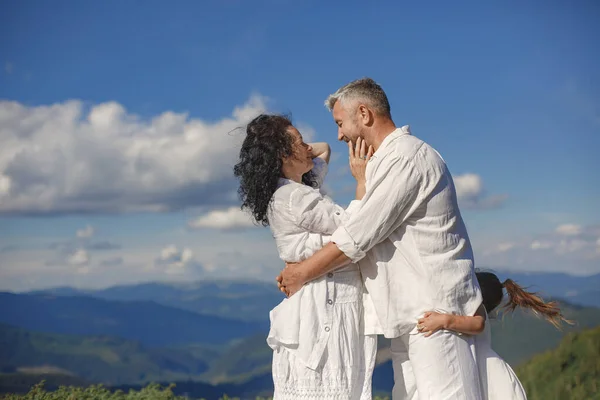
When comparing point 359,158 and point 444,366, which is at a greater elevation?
point 359,158

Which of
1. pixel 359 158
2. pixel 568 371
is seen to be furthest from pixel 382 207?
pixel 568 371

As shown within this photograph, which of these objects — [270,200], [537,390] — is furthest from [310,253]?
[537,390]

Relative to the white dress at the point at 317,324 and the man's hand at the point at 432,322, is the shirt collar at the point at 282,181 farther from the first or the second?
the man's hand at the point at 432,322

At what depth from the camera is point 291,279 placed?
3219 mm

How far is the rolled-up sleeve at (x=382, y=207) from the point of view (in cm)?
299

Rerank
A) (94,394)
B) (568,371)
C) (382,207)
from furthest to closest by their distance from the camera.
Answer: (568,371) < (94,394) < (382,207)

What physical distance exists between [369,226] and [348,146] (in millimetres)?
541

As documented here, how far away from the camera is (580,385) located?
6922 mm

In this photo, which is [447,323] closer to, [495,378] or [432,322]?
[432,322]

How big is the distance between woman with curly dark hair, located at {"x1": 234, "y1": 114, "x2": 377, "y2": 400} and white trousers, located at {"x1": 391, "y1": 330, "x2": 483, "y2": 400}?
26cm

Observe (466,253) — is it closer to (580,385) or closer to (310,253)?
(310,253)

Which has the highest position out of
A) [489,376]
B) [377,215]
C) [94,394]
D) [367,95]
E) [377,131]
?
[367,95]

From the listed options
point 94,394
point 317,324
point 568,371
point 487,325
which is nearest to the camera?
point 317,324

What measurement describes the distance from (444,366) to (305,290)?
73cm
